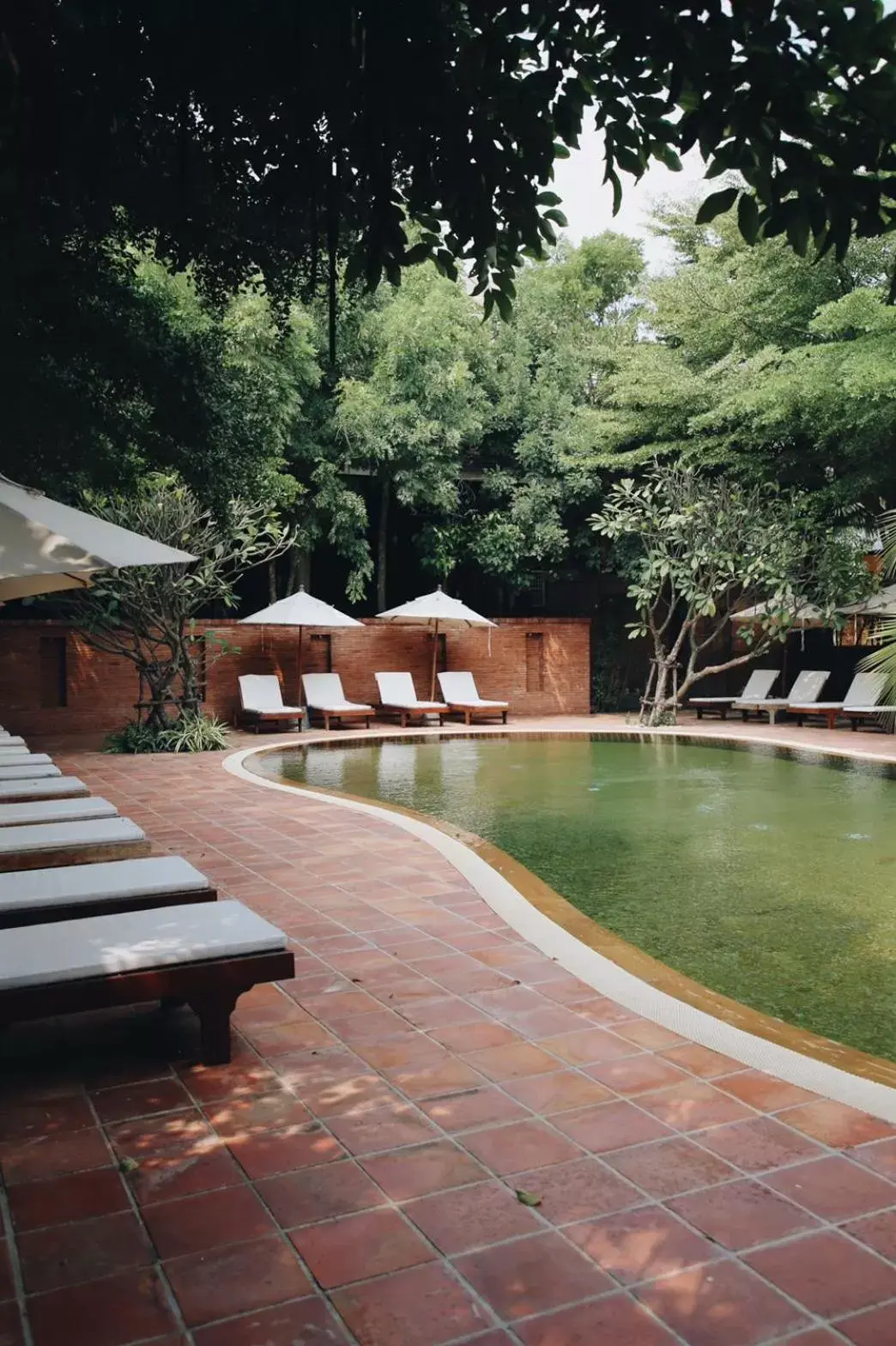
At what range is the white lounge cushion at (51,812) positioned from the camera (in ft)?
18.1

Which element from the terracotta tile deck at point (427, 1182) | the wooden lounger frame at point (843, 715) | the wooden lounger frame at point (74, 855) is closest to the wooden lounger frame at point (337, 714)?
the wooden lounger frame at point (843, 715)

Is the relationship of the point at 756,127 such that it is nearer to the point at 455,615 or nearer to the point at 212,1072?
the point at 212,1072

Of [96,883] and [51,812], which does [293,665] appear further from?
[96,883]

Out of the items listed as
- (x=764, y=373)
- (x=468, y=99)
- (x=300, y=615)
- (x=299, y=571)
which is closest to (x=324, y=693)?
(x=300, y=615)

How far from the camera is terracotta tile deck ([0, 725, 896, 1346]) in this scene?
2.05 meters

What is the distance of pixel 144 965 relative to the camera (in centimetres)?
312

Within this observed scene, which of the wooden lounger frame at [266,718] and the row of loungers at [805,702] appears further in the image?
the row of loungers at [805,702]

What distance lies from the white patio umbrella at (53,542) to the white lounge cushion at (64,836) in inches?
48.2

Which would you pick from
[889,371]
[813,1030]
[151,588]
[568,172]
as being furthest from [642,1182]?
[889,371]

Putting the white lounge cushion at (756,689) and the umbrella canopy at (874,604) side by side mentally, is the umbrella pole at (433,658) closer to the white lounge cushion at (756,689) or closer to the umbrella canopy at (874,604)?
the white lounge cushion at (756,689)

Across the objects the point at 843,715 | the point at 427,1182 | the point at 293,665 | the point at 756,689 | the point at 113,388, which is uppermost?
the point at 113,388

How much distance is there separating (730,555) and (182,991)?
13.9 meters

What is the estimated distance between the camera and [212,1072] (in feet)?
10.6

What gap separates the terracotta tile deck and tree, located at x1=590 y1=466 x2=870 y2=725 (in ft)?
41.5
